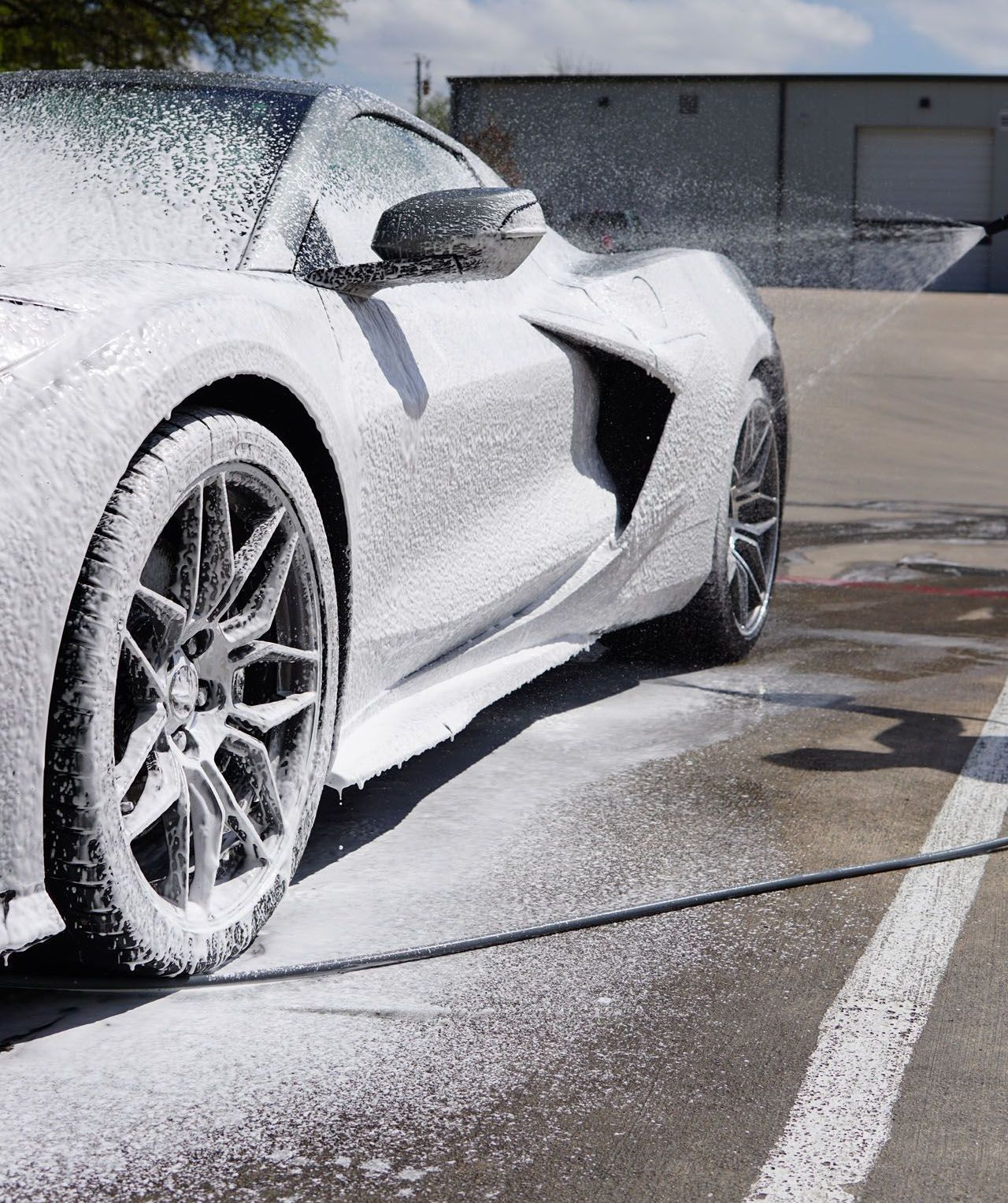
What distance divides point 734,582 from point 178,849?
261 cm

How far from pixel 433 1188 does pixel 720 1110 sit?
41cm

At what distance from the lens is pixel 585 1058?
2258mm

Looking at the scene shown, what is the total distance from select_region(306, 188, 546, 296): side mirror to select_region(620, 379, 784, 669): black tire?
175 cm

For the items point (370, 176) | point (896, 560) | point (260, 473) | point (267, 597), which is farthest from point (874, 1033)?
point (896, 560)

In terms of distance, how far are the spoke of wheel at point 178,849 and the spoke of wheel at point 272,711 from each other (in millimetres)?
171

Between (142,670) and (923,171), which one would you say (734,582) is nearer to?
(142,670)

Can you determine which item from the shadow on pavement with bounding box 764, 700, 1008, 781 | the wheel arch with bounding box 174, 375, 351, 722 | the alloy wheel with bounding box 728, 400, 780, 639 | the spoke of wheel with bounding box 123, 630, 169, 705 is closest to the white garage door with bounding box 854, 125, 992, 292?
the alloy wheel with bounding box 728, 400, 780, 639

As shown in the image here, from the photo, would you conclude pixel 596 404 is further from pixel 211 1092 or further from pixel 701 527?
pixel 211 1092

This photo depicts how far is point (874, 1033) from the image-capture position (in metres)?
2.35

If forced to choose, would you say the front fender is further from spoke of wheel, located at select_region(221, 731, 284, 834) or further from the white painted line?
the white painted line

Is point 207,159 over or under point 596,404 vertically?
over

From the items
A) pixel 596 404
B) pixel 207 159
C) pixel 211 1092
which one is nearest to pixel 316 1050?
pixel 211 1092

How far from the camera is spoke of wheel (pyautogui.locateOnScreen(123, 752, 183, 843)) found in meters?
2.24

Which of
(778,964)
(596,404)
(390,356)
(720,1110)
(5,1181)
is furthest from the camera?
(596,404)
